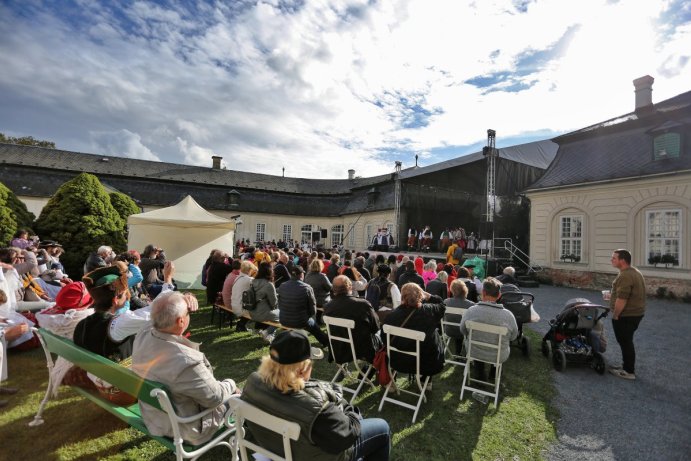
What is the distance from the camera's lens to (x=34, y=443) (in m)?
2.94

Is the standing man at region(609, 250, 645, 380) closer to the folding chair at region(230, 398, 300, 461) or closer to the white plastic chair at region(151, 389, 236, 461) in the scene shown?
the folding chair at region(230, 398, 300, 461)

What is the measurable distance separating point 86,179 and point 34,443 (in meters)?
11.9

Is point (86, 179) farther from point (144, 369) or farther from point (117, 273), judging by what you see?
point (144, 369)

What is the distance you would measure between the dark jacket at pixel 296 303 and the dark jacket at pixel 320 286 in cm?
120

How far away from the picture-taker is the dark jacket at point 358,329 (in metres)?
3.87

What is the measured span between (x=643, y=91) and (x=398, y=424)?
18292mm

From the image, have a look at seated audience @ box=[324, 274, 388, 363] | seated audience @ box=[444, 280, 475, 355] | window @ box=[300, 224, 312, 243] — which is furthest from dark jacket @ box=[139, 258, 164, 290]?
window @ box=[300, 224, 312, 243]

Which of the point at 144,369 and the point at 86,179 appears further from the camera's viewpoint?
the point at 86,179

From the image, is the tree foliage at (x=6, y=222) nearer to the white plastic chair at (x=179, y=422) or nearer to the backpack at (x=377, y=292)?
the backpack at (x=377, y=292)

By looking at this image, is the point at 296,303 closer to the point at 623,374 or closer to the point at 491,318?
the point at 491,318

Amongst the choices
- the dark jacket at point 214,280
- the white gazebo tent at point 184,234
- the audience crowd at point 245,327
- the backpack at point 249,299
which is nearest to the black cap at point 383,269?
the audience crowd at point 245,327

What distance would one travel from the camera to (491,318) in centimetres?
399

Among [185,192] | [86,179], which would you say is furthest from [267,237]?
[86,179]

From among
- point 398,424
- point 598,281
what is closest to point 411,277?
point 398,424
